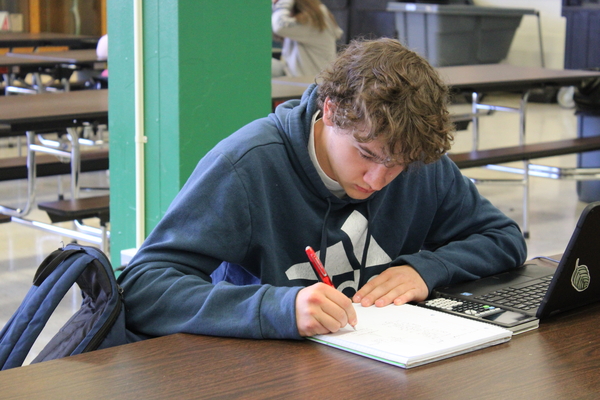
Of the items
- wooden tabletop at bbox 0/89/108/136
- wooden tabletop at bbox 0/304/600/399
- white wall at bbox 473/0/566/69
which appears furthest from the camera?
white wall at bbox 473/0/566/69

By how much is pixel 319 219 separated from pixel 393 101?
0.28m

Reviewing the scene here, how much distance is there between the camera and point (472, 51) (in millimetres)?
9414

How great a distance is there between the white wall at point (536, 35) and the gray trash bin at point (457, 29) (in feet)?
1.00

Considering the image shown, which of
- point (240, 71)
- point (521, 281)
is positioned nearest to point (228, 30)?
point (240, 71)

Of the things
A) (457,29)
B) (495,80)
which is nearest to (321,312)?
(495,80)

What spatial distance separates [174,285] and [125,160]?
1.22m

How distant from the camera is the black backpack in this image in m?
1.06

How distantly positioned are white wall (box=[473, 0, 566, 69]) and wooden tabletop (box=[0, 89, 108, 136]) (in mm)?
7427

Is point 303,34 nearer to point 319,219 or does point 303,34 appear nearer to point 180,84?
point 180,84

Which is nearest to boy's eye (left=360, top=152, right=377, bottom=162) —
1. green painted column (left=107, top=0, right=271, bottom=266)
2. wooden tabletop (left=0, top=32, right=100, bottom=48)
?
green painted column (left=107, top=0, right=271, bottom=266)

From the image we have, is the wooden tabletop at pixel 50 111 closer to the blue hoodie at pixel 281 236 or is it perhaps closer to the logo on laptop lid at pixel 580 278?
the blue hoodie at pixel 281 236

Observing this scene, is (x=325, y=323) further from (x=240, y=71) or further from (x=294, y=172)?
(x=240, y=71)

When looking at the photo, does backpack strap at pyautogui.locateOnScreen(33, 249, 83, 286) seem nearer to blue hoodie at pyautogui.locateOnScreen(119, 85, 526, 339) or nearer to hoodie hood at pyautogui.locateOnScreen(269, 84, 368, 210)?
blue hoodie at pyautogui.locateOnScreen(119, 85, 526, 339)

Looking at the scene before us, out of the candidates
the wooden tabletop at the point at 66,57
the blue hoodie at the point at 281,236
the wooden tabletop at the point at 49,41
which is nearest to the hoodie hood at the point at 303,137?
the blue hoodie at the point at 281,236
